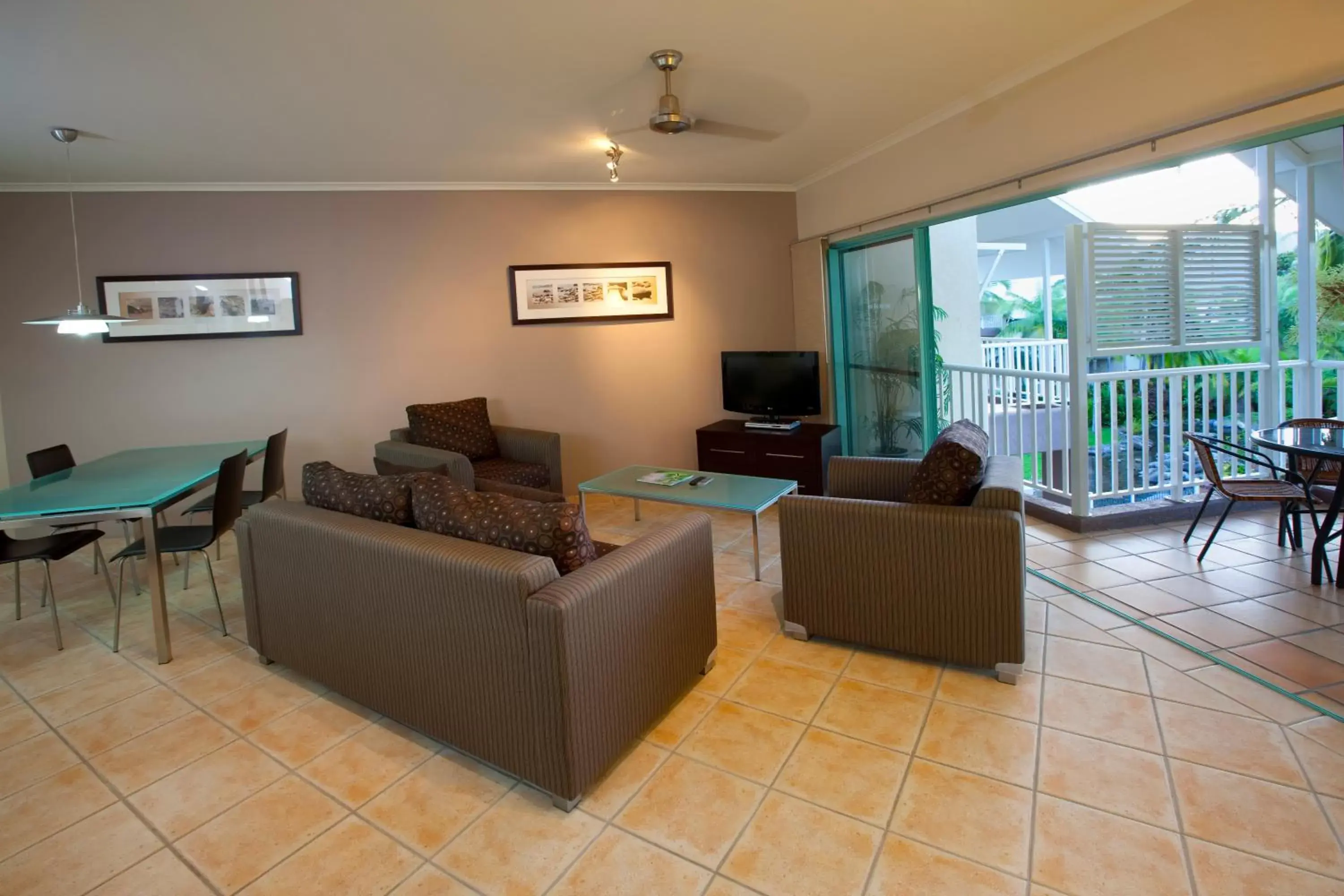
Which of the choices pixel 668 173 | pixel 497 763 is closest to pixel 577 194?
pixel 668 173

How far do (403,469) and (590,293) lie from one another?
104 inches

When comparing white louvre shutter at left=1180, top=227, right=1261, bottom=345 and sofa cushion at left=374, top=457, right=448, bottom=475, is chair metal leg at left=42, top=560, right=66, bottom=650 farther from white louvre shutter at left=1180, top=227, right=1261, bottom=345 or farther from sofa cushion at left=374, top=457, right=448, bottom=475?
white louvre shutter at left=1180, top=227, right=1261, bottom=345

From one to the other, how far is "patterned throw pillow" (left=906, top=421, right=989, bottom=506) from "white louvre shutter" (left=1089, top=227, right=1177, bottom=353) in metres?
2.27

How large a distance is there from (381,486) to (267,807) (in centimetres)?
103

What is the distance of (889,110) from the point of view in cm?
392

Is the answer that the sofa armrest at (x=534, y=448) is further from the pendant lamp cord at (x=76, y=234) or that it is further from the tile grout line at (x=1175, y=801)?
the tile grout line at (x=1175, y=801)

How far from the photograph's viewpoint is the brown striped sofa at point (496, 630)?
74.8 inches

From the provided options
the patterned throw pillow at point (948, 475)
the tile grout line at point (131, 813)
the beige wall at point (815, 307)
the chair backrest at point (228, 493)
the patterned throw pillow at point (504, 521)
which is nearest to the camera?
the tile grout line at point (131, 813)

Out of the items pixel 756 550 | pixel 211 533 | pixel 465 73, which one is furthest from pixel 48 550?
pixel 756 550

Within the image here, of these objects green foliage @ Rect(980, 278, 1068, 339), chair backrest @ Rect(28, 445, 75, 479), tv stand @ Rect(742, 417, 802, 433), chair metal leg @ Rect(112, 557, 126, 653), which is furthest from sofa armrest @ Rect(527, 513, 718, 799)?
green foliage @ Rect(980, 278, 1068, 339)

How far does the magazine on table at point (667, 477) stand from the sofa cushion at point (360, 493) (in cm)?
180

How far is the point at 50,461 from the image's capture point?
3793mm

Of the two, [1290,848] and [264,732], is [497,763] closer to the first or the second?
[264,732]

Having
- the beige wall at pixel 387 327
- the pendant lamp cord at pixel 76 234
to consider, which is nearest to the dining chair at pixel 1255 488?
the beige wall at pixel 387 327
